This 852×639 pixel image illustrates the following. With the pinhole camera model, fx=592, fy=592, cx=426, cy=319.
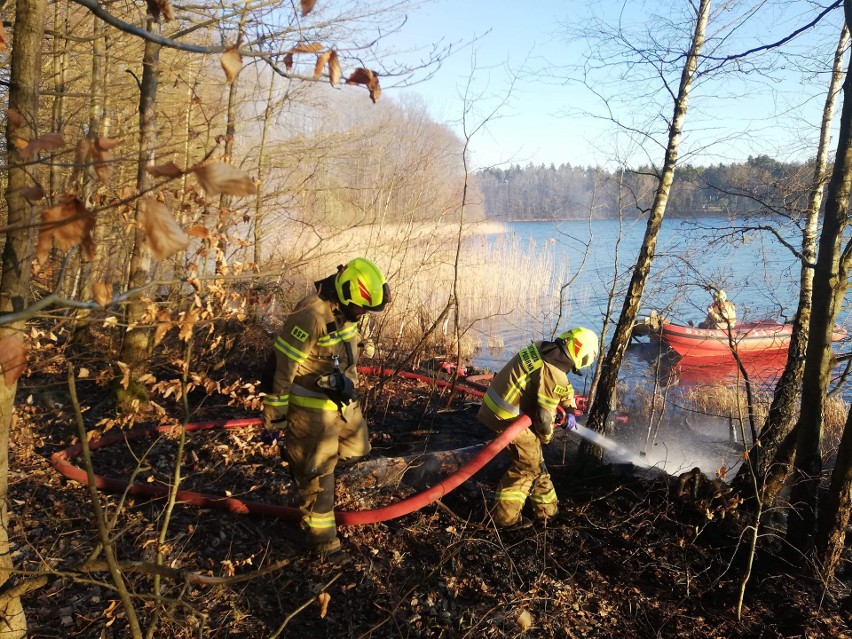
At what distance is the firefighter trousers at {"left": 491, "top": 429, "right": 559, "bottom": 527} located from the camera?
473 cm

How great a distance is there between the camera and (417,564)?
13.4ft

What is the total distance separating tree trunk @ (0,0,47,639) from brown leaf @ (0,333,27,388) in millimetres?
673

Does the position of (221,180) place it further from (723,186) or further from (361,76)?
(723,186)

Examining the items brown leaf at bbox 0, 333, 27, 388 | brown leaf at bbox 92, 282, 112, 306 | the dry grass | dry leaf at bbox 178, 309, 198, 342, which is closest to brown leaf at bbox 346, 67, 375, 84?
brown leaf at bbox 92, 282, 112, 306

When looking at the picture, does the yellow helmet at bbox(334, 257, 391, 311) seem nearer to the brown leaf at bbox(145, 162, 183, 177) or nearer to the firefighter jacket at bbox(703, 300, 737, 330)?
the firefighter jacket at bbox(703, 300, 737, 330)

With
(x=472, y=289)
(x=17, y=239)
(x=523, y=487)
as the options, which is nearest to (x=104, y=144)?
(x=17, y=239)

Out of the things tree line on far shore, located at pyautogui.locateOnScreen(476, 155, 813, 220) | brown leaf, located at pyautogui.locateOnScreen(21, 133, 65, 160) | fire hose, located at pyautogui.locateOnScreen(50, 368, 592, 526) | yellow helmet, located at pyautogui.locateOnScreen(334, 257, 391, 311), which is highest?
tree line on far shore, located at pyautogui.locateOnScreen(476, 155, 813, 220)

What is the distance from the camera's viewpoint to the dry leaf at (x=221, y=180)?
107 cm

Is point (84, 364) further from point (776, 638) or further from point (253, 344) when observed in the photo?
point (776, 638)

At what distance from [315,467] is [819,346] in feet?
11.5

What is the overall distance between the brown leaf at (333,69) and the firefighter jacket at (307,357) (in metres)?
2.49

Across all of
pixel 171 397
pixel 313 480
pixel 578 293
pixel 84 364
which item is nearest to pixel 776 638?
pixel 313 480

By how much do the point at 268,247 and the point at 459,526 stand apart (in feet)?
22.3

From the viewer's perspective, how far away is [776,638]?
11.4 feet
